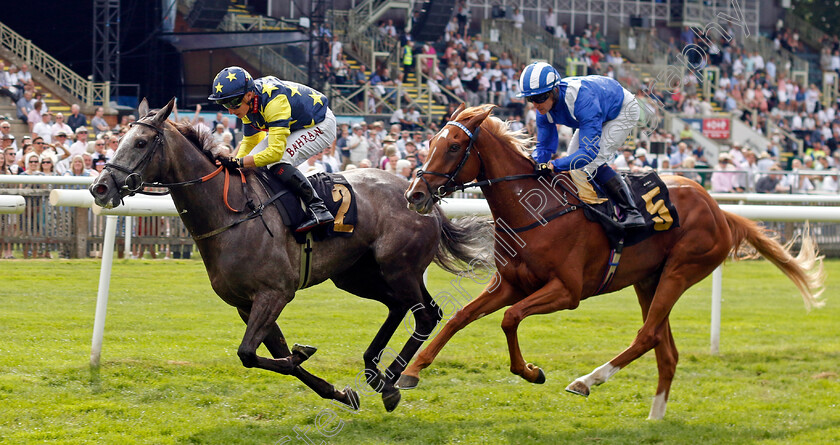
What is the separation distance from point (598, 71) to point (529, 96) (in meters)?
19.8

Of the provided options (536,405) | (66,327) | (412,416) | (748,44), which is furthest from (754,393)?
(748,44)

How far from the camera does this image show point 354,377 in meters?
6.13

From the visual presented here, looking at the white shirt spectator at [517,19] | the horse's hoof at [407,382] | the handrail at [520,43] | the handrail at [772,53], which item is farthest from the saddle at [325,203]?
the handrail at [772,53]

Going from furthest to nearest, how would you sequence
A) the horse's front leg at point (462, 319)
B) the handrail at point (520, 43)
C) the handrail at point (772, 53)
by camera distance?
the handrail at point (772, 53) < the handrail at point (520, 43) < the horse's front leg at point (462, 319)

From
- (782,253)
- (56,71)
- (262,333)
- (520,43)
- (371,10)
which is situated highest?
(371,10)

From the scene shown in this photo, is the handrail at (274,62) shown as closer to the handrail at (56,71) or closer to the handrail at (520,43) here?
the handrail at (56,71)

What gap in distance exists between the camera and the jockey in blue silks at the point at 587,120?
210 inches

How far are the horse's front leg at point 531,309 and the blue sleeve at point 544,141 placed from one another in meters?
0.75

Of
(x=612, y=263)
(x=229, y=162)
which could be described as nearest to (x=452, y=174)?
(x=612, y=263)

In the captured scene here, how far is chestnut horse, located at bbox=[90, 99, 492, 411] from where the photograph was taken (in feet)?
16.7

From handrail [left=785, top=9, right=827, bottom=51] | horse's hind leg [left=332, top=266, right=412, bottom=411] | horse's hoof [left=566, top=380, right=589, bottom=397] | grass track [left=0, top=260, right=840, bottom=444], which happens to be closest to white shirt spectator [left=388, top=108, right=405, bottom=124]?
grass track [left=0, top=260, right=840, bottom=444]

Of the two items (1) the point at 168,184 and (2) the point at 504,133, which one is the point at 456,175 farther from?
(1) the point at 168,184

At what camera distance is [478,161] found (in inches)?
208

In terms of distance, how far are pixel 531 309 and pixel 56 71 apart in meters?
14.1
